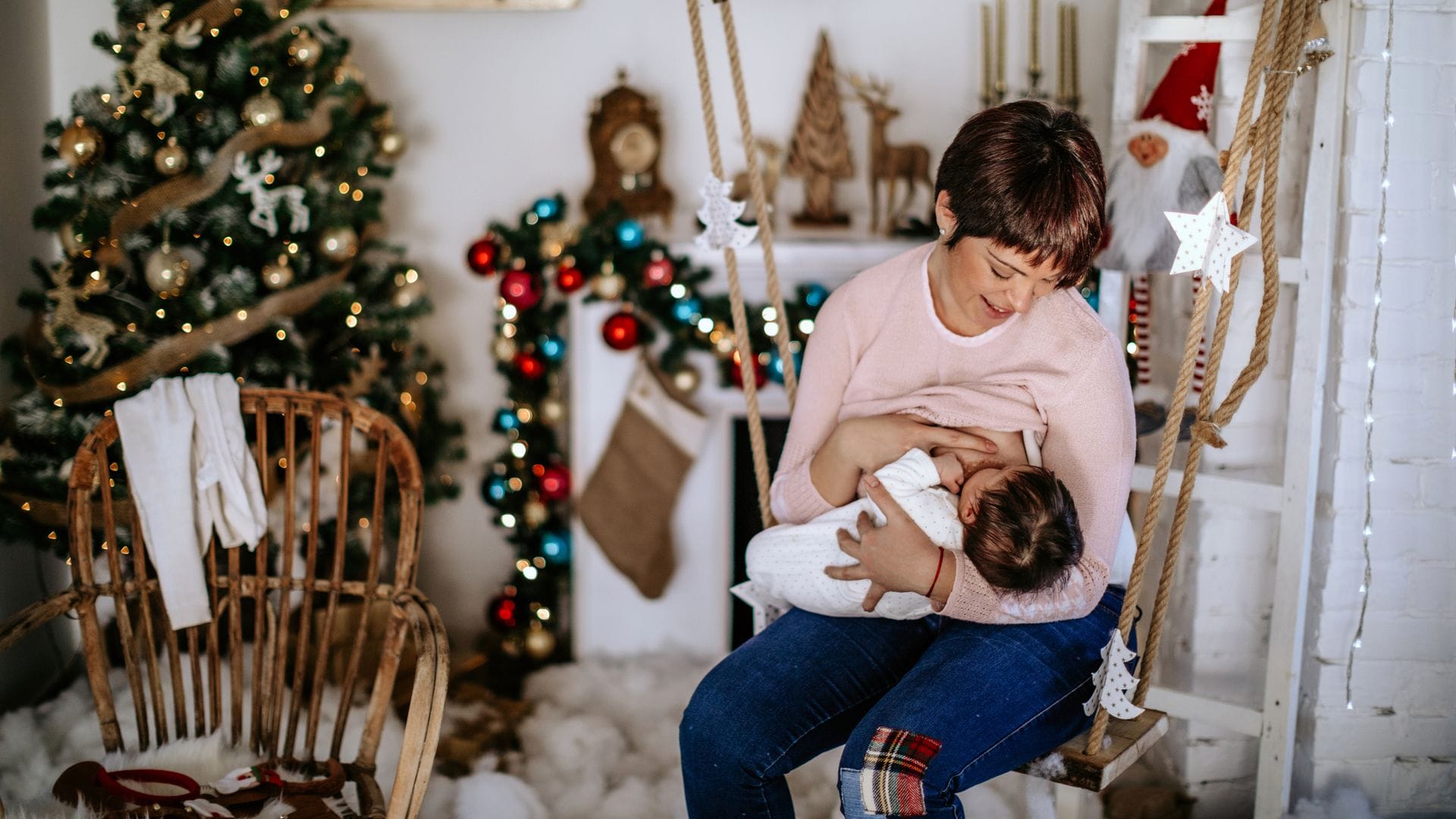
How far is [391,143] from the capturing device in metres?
2.90

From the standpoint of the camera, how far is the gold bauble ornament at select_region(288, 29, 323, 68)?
2568 millimetres

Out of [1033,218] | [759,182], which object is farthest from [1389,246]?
[759,182]

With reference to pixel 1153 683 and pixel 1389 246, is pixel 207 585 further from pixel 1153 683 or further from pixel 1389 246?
pixel 1389 246

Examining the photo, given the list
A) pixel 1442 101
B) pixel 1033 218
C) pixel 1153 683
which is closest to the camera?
pixel 1033 218

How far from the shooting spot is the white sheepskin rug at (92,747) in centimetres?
188

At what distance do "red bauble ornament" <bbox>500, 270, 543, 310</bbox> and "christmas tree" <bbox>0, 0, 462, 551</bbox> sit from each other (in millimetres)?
355

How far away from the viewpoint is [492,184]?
10.0 ft

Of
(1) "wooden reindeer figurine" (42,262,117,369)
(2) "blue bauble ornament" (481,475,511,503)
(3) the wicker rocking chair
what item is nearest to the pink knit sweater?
(3) the wicker rocking chair

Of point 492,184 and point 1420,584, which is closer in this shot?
point 1420,584

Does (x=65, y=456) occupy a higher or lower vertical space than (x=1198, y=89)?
lower

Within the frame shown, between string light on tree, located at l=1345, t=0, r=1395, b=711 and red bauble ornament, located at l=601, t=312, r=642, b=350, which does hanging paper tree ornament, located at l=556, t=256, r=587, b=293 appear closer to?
red bauble ornament, located at l=601, t=312, r=642, b=350

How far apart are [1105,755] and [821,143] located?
1.74 metres

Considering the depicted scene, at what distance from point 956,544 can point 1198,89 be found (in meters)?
1.19

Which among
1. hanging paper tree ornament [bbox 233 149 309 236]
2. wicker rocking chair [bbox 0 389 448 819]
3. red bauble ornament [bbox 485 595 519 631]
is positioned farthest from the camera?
red bauble ornament [bbox 485 595 519 631]
